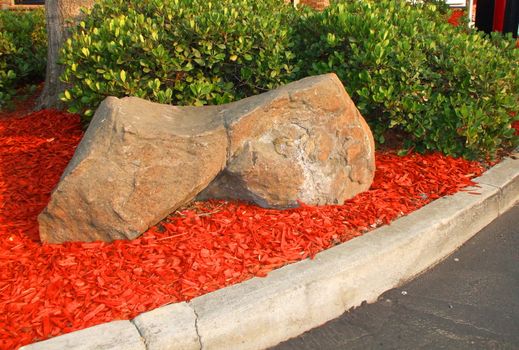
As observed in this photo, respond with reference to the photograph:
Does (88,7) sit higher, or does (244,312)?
Answer: (88,7)

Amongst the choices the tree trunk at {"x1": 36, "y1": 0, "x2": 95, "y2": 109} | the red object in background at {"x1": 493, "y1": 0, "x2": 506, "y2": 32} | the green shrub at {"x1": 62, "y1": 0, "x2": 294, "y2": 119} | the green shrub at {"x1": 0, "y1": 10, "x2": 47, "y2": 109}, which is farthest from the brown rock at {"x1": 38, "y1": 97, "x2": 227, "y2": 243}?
the red object in background at {"x1": 493, "y1": 0, "x2": 506, "y2": 32}

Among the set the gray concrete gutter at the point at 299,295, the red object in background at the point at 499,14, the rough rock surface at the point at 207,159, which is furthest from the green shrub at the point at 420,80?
the red object in background at the point at 499,14

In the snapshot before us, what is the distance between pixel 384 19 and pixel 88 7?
10.3 feet

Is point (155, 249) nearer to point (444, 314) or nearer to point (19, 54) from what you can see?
point (444, 314)

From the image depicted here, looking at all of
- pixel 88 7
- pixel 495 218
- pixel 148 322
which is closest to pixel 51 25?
pixel 88 7

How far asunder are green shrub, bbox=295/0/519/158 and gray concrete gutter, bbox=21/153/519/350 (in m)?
0.90

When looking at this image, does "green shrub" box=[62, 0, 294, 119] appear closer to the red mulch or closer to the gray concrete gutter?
→ the red mulch

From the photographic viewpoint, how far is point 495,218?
4.71 metres

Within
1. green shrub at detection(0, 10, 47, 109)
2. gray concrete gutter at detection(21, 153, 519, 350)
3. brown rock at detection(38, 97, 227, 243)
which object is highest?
green shrub at detection(0, 10, 47, 109)

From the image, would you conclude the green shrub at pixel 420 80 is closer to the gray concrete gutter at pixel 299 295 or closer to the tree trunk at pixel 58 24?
the gray concrete gutter at pixel 299 295

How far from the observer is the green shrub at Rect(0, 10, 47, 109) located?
6680 mm

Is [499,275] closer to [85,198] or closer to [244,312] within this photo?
[244,312]

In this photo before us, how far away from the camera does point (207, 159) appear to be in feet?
12.3

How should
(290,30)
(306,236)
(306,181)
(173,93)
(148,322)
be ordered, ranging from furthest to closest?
(290,30)
(173,93)
(306,181)
(306,236)
(148,322)
